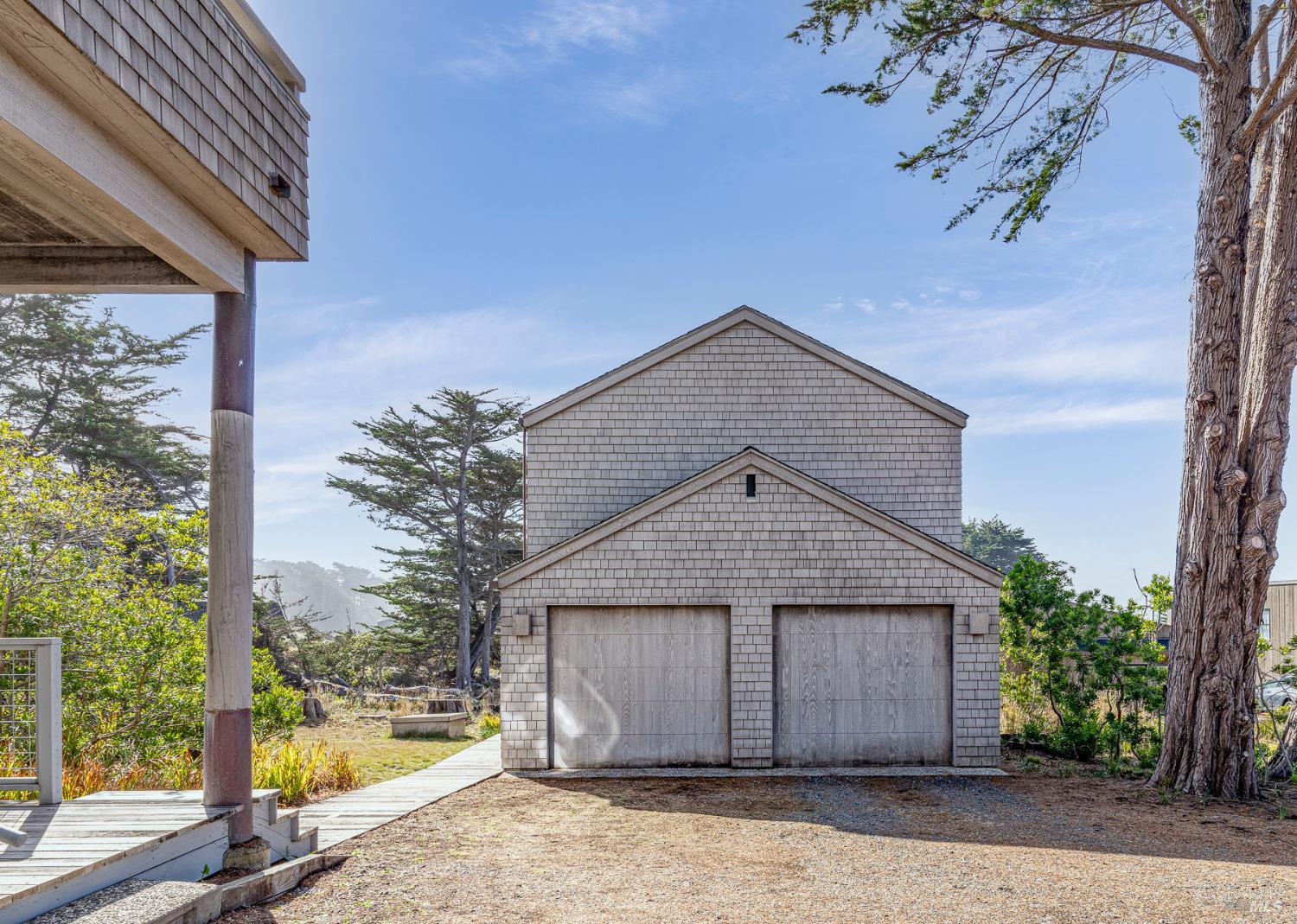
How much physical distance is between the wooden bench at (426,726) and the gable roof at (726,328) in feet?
23.9

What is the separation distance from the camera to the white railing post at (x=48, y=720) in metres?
5.06

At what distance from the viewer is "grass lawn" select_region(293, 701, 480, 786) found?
38.2 ft

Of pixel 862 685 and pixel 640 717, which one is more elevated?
pixel 862 685

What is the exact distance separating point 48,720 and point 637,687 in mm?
6497

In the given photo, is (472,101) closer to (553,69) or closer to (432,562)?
(553,69)

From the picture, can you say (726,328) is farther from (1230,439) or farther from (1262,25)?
(1262,25)

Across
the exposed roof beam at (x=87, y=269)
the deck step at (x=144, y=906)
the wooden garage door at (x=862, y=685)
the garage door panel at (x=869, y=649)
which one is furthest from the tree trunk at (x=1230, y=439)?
the exposed roof beam at (x=87, y=269)

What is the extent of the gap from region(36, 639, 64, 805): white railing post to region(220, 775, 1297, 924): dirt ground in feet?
5.35

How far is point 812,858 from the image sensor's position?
6.40 meters

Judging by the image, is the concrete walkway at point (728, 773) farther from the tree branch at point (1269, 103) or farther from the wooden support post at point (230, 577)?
the tree branch at point (1269, 103)

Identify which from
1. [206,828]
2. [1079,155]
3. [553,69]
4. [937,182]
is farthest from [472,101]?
[206,828]

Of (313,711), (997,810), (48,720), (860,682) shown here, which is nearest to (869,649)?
(860,682)

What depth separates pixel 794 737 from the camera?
10328 mm

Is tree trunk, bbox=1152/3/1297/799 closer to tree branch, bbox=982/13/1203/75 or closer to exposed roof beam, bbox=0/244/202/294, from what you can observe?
tree branch, bbox=982/13/1203/75
